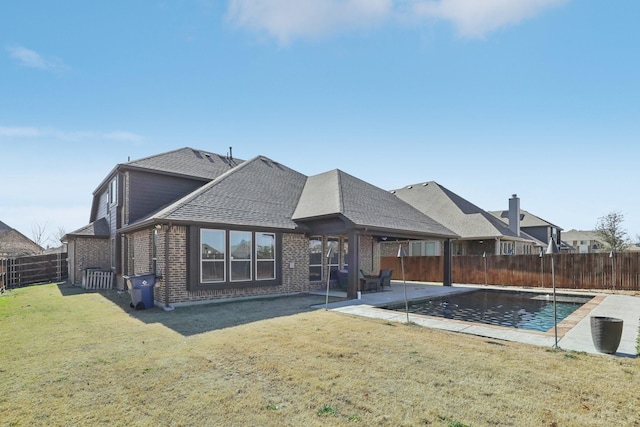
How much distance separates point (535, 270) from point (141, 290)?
61.2 ft

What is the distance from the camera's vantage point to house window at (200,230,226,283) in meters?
12.1

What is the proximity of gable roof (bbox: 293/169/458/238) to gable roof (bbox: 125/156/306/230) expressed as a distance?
0.80 meters

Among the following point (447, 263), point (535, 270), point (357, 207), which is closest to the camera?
point (357, 207)

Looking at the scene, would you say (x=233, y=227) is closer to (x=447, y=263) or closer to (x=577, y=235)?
(x=447, y=263)

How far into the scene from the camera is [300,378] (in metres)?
5.07

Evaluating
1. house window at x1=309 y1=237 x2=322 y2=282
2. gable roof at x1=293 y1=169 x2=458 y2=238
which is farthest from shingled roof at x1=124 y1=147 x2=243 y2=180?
house window at x1=309 y1=237 x2=322 y2=282

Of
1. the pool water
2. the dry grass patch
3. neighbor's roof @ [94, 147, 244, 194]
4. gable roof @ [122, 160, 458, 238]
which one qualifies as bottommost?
the pool water

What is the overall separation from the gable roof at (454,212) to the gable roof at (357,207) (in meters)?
5.39

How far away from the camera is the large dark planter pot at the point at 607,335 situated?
6266 mm

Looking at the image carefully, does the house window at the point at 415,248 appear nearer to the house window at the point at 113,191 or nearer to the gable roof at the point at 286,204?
the gable roof at the point at 286,204

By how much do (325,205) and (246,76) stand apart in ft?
20.1

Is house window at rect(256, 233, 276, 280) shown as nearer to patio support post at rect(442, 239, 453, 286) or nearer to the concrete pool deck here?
the concrete pool deck

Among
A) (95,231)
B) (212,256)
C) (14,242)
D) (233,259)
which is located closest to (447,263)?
(233,259)

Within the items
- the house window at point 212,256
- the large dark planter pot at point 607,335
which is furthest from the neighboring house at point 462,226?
the large dark planter pot at point 607,335
